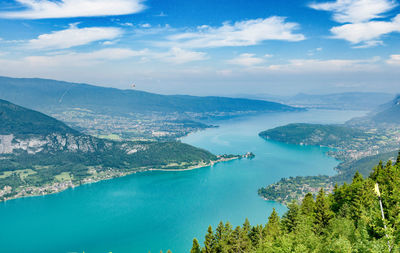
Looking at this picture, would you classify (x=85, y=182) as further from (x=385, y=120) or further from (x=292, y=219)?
(x=385, y=120)

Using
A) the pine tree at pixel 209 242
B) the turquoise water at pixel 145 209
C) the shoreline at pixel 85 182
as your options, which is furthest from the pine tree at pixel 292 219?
the shoreline at pixel 85 182

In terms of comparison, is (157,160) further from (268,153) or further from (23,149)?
(23,149)

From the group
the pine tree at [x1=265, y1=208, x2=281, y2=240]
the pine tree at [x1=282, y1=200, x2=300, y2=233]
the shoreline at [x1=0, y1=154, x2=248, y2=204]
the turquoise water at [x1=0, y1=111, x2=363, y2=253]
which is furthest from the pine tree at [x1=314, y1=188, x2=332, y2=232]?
the shoreline at [x1=0, y1=154, x2=248, y2=204]

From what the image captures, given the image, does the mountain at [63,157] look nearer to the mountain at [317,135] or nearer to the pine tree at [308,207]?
the mountain at [317,135]

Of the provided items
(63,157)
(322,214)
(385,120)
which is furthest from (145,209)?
(385,120)

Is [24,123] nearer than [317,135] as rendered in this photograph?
Yes

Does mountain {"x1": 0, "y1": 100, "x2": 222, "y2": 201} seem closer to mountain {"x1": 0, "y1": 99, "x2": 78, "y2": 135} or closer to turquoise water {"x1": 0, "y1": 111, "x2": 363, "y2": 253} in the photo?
mountain {"x1": 0, "y1": 99, "x2": 78, "y2": 135}

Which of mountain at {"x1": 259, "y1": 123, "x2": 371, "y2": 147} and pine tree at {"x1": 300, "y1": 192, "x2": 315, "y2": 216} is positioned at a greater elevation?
pine tree at {"x1": 300, "y1": 192, "x2": 315, "y2": 216}
